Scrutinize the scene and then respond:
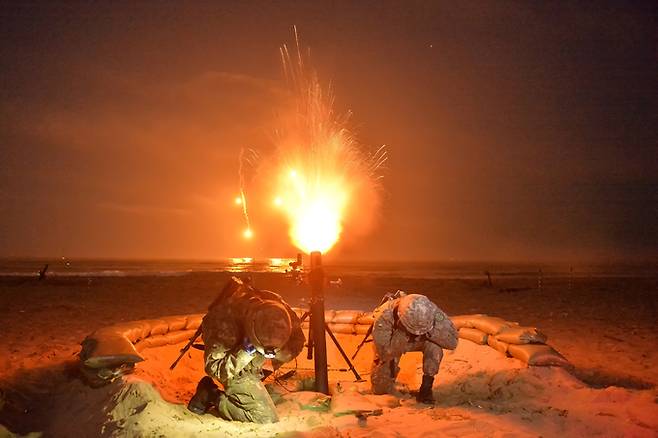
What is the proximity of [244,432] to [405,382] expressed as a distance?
333 cm

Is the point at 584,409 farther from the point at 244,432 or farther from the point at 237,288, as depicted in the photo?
the point at 237,288

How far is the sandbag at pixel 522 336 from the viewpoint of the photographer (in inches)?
267

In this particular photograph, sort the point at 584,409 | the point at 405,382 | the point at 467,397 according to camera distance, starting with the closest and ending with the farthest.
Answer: the point at 584,409 < the point at 467,397 < the point at 405,382

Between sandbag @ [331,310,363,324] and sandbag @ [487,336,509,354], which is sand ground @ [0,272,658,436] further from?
sandbag @ [331,310,363,324]

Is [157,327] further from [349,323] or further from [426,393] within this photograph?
[426,393]

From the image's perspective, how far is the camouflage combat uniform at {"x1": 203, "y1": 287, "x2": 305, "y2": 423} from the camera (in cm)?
491

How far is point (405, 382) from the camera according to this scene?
7.13m

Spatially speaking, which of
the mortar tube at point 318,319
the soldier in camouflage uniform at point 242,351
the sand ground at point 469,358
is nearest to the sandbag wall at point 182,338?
the sand ground at point 469,358

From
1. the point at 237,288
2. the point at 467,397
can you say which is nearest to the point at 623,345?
the point at 467,397

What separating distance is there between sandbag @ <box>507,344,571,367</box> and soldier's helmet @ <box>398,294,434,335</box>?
1.54 meters

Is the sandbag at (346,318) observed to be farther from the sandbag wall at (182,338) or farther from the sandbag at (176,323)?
the sandbag at (176,323)

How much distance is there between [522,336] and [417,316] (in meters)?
2.02

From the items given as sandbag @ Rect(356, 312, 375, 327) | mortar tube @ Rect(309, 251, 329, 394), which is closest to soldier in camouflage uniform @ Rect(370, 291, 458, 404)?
mortar tube @ Rect(309, 251, 329, 394)

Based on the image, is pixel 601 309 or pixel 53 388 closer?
pixel 53 388
